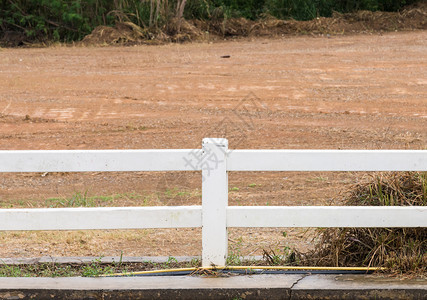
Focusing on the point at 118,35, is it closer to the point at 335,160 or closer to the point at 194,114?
the point at 194,114

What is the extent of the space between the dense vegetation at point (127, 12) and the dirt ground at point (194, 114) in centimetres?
338

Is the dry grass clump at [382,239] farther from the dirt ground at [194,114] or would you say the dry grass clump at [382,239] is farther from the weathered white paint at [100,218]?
the weathered white paint at [100,218]

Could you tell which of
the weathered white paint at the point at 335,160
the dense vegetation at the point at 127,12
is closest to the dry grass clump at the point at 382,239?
the weathered white paint at the point at 335,160

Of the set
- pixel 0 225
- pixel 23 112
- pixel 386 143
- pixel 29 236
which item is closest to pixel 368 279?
pixel 0 225

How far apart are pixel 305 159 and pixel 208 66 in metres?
12.7

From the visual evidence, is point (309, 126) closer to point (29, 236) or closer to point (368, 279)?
point (29, 236)

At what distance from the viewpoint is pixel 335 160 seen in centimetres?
500

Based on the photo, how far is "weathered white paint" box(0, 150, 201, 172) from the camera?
5.01 meters

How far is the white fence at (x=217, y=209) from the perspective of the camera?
499cm

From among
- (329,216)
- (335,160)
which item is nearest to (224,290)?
(329,216)

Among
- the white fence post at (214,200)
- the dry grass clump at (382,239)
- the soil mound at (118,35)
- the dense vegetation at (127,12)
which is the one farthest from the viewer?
the dense vegetation at (127,12)

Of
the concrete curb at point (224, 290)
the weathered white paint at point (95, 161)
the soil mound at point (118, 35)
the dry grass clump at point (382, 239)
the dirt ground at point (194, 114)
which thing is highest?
the weathered white paint at point (95, 161)

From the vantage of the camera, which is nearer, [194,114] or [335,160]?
[335,160]

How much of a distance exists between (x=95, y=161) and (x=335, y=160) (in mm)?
1921
